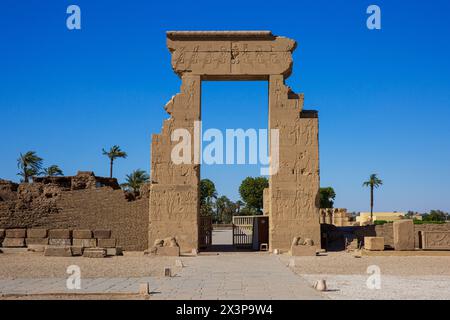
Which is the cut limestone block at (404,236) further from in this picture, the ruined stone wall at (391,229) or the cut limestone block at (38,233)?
the cut limestone block at (38,233)

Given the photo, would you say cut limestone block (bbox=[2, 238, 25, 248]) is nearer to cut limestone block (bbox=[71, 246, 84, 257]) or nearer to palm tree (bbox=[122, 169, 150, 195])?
cut limestone block (bbox=[71, 246, 84, 257])

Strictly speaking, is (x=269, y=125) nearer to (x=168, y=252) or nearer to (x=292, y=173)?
(x=292, y=173)

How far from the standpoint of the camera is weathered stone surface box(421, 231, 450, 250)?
16672 millimetres

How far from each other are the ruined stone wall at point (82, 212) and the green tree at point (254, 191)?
1441 inches

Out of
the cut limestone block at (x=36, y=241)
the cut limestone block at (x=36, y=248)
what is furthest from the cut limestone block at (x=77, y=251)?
the cut limestone block at (x=36, y=241)

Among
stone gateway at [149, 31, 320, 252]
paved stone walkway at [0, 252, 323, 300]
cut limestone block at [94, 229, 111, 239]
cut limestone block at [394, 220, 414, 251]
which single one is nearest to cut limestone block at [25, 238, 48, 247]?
cut limestone block at [94, 229, 111, 239]

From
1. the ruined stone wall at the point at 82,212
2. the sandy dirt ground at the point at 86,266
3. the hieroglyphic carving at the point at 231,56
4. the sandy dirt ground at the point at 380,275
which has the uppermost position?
the hieroglyphic carving at the point at 231,56

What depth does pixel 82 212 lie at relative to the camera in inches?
713

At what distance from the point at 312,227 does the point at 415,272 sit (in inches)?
226

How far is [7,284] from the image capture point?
971 cm

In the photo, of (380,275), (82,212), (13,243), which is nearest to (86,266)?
(82,212)

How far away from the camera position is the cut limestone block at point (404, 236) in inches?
650
